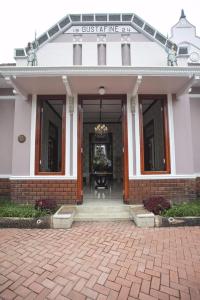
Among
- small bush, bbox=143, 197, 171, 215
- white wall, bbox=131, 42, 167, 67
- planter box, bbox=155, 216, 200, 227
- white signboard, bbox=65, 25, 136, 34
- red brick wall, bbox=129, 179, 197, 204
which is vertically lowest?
planter box, bbox=155, 216, 200, 227

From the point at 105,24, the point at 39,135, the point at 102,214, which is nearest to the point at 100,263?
the point at 102,214

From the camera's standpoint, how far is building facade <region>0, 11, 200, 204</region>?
15.3ft

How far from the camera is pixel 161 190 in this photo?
5.10 meters

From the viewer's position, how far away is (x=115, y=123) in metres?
10.8

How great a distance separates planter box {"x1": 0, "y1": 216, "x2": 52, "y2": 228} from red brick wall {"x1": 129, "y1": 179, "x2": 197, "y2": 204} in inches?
82.8

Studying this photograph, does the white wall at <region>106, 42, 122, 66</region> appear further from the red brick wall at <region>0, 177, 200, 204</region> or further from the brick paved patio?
the brick paved patio

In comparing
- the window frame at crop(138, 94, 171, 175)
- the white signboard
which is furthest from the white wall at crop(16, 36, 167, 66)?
the window frame at crop(138, 94, 171, 175)

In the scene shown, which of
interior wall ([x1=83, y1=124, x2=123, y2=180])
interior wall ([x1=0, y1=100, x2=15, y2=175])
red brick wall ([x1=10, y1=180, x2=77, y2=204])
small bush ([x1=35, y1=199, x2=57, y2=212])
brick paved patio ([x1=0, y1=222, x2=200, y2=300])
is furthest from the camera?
interior wall ([x1=83, y1=124, x2=123, y2=180])

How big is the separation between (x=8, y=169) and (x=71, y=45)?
4171mm

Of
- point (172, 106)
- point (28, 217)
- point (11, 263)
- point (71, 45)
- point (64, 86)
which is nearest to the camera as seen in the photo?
point (11, 263)

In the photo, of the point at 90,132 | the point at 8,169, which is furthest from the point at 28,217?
the point at 90,132

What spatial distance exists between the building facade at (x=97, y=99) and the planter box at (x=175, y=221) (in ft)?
3.61

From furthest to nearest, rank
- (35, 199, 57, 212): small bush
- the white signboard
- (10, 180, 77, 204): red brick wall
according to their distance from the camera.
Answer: the white signboard, (10, 180, 77, 204): red brick wall, (35, 199, 57, 212): small bush

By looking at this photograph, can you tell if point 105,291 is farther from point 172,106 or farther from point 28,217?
point 172,106
